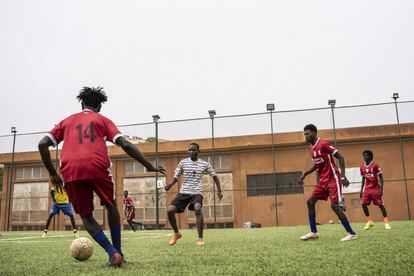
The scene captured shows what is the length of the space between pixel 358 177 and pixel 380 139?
252 cm


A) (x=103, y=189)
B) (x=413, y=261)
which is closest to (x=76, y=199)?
(x=103, y=189)

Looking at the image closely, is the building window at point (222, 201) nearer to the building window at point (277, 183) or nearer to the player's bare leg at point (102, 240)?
the building window at point (277, 183)

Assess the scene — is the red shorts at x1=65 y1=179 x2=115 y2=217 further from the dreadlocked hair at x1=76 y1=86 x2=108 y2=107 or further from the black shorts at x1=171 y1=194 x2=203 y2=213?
the black shorts at x1=171 y1=194 x2=203 y2=213

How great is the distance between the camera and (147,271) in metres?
3.80

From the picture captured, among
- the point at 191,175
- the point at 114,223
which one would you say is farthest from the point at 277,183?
the point at 114,223

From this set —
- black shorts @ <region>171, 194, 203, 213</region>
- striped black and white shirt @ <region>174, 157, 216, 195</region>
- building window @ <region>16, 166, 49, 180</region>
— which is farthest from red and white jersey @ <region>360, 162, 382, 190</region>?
building window @ <region>16, 166, 49, 180</region>

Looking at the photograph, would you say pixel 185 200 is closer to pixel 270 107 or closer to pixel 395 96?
pixel 270 107

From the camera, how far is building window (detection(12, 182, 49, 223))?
2794 cm

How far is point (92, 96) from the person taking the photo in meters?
4.64

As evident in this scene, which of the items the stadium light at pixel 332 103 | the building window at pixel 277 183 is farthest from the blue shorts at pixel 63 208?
the building window at pixel 277 183

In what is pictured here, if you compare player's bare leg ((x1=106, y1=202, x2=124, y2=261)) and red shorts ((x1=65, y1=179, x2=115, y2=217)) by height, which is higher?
red shorts ((x1=65, y1=179, x2=115, y2=217))

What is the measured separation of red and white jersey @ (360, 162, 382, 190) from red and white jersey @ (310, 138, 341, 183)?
13.8ft

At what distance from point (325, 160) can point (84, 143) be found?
15.8 feet

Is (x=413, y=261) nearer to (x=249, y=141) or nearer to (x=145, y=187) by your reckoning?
(x=249, y=141)
